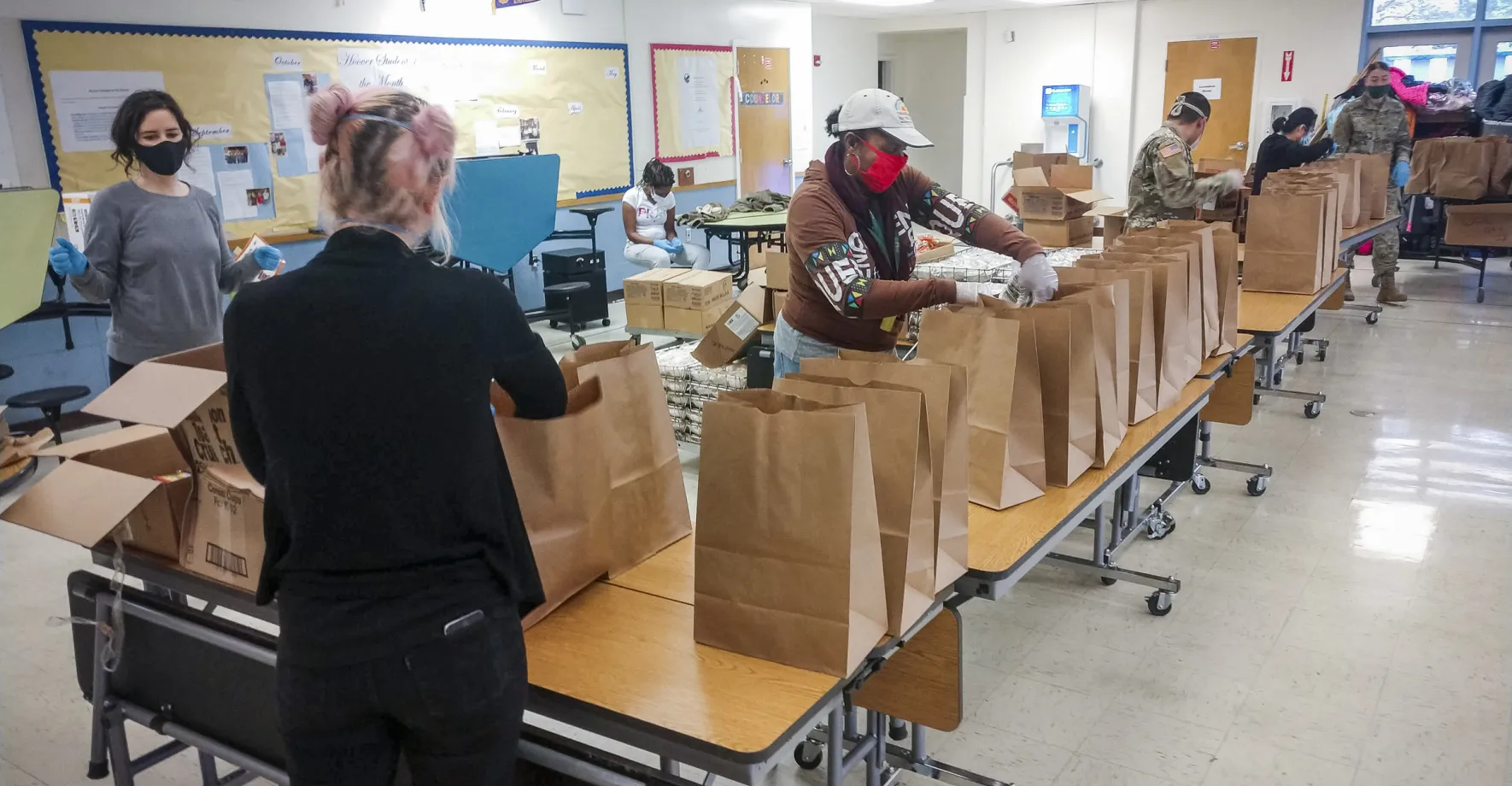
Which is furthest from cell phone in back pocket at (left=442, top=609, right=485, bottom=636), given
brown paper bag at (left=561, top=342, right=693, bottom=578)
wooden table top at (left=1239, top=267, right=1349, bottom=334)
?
wooden table top at (left=1239, top=267, right=1349, bottom=334)

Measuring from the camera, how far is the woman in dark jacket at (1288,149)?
19.9 feet

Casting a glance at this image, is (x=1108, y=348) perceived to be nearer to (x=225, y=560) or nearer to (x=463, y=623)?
(x=463, y=623)

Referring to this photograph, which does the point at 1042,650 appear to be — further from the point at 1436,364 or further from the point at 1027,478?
the point at 1436,364

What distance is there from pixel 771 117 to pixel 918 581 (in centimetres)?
902

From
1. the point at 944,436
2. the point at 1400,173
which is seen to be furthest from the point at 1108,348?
the point at 1400,173

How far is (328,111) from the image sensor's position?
114 centimetres

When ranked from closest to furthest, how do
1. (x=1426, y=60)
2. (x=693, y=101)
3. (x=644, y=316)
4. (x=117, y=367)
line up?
(x=117, y=367)
(x=644, y=316)
(x=693, y=101)
(x=1426, y=60)

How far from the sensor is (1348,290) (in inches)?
273

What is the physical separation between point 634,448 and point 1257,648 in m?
2.06

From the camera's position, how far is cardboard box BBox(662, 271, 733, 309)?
203 inches

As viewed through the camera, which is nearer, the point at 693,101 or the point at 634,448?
the point at 634,448

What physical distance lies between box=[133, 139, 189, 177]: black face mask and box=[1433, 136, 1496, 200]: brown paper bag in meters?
Answer: 7.96

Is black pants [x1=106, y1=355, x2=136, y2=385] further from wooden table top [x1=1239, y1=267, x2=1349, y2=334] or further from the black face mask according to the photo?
wooden table top [x1=1239, y1=267, x2=1349, y2=334]

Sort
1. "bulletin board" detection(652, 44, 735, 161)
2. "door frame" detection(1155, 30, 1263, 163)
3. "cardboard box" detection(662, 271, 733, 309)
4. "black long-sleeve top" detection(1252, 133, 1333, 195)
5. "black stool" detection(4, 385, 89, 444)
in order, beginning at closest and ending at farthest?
"black stool" detection(4, 385, 89, 444) < "cardboard box" detection(662, 271, 733, 309) < "black long-sleeve top" detection(1252, 133, 1333, 195) < "bulletin board" detection(652, 44, 735, 161) < "door frame" detection(1155, 30, 1263, 163)
